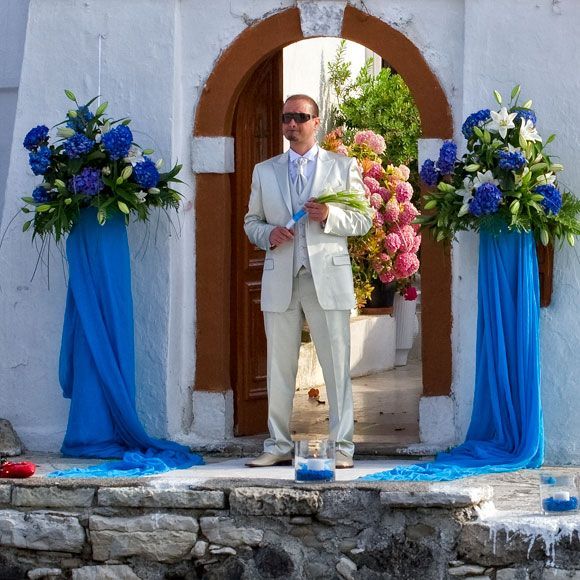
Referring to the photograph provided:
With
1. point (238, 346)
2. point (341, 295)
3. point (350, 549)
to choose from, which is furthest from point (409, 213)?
point (350, 549)

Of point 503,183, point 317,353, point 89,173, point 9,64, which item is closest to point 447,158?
point 503,183

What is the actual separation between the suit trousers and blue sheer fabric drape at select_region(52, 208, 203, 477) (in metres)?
0.62

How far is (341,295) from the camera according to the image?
28.3 ft

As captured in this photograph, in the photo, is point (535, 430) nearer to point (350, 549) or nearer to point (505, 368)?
point (505, 368)

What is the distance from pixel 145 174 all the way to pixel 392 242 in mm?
3574

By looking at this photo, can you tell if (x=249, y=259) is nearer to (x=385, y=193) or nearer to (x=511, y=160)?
(x=511, y=160)

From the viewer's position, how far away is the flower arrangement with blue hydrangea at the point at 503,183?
8.35 m

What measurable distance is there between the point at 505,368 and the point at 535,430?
14.3 inches

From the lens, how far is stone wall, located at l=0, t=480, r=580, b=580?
7531mm

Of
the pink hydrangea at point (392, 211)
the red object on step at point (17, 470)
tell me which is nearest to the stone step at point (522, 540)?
the red object on step at point (17, 470)

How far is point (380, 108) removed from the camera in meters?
13.3

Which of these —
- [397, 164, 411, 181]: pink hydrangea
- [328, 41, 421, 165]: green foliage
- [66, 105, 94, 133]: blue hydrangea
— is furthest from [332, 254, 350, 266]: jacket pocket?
[328, 41, 421, 165]: green foliage

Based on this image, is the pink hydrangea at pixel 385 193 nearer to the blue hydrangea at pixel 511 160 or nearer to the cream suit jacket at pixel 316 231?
the cream suit jacket at pixel 316 231

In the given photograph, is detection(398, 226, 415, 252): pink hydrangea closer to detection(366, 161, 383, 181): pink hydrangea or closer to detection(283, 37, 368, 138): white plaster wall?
detection(366, 161, 383, 181): pink hydrangea
